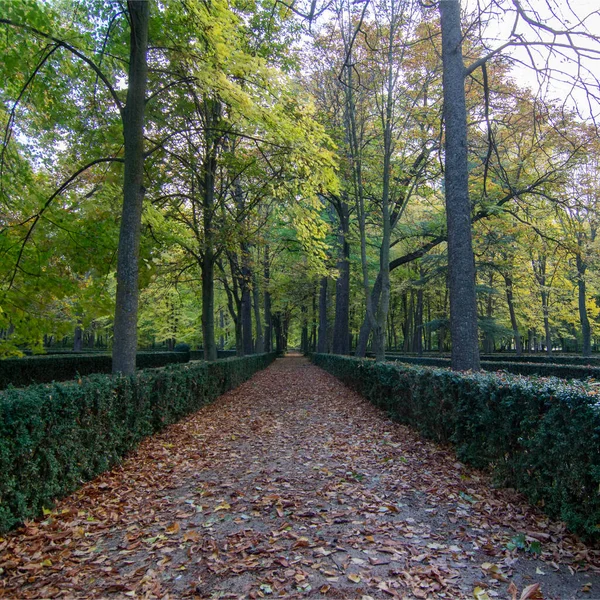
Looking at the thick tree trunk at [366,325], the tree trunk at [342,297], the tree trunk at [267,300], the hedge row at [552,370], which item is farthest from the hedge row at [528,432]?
the tree trunk at [267,300]

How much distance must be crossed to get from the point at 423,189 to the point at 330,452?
10.2 meters

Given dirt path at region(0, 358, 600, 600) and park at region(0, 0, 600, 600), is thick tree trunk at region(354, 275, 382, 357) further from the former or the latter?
dirt path at region(0, 358, 600, 600)

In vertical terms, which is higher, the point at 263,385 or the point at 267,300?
the point at 267,300

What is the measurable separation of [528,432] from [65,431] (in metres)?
4.25

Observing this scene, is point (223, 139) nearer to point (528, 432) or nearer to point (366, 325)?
point (366, 325)

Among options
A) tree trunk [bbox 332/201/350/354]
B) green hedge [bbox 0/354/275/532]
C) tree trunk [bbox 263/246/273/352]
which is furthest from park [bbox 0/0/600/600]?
tree trunk [bbox 263/246/273/352]

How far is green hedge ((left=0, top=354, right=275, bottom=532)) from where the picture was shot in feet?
10.7

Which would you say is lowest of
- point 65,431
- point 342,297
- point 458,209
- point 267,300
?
point 65,431

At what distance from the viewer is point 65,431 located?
3.91 m

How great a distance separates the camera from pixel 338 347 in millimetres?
19141

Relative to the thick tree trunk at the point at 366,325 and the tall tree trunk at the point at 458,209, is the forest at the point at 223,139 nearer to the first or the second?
the tall tree trunk at the point at 458,209

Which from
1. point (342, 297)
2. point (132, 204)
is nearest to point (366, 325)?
point (342, 297)

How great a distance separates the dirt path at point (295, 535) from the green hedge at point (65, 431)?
0.17 meters

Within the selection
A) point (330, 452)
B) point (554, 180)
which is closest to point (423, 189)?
point (554, 180)
